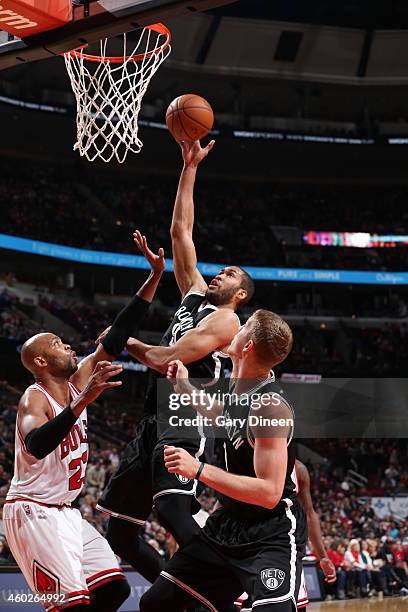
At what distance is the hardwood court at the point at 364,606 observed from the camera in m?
10.2

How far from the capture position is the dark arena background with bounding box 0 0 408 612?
69.9 ft

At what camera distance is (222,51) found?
23.5 meters

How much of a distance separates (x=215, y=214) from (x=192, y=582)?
22766mm

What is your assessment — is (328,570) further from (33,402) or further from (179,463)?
(179,463)

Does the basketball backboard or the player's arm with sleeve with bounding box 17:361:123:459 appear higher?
the basketball backboard

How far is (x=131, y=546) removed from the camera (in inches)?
185

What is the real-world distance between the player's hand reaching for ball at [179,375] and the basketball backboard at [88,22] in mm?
1856

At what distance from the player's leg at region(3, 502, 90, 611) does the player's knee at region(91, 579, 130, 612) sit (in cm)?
19

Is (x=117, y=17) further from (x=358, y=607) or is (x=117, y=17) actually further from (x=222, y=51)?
(x=222, y=51)

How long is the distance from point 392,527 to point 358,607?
18.7 ft

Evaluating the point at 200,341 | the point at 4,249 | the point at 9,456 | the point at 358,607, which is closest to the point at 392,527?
the point at 358,607

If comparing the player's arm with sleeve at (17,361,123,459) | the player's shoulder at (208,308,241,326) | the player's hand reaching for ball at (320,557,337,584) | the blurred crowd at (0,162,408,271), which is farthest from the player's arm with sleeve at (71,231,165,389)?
the blurred crowd at (0,162,408,271)

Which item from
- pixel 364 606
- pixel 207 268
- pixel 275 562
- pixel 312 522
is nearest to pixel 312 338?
pixel 207 268

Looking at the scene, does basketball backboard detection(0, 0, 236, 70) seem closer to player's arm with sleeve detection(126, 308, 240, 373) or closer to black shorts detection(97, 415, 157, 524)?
player's arm with sleeve detection(126, 308, 240, 373)
